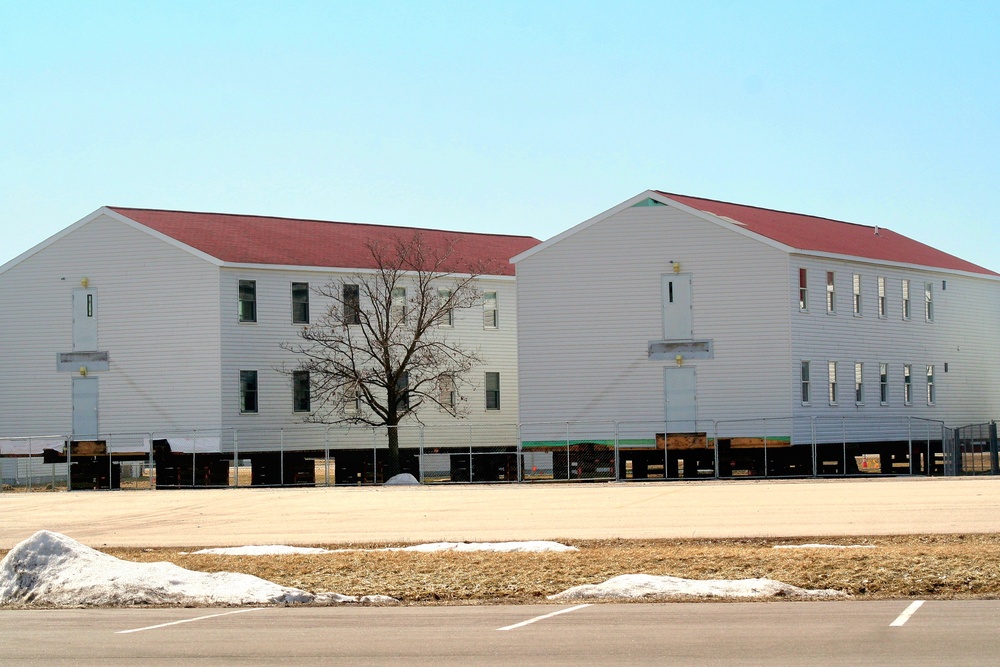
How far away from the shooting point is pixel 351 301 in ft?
180

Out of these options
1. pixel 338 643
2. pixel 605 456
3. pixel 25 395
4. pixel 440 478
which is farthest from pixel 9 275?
pixel 338 643

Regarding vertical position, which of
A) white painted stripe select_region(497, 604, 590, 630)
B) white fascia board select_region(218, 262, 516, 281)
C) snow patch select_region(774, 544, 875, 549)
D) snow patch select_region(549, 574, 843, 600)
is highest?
white fascia board select_region(218, 262, 516, 281)

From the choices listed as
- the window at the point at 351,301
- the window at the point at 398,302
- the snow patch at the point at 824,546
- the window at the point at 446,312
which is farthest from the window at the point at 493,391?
the snow patch at the point at 824,546

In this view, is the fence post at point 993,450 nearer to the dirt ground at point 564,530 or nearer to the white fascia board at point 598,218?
the dirt ground at point 564,530

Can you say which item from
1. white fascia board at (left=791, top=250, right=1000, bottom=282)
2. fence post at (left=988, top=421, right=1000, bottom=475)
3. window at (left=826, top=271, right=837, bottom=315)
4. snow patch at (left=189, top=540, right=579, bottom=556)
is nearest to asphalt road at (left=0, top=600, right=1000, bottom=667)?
snow patch at (left=189, top=540, right=579, bottom=556)

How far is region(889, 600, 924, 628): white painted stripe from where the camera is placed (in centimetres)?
1387

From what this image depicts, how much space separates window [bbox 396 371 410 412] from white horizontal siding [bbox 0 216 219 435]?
6.70 metres

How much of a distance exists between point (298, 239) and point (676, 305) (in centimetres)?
1694

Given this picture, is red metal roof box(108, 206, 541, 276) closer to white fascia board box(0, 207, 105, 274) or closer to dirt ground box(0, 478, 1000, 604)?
white fascia board box(0, 207, 105, 274)

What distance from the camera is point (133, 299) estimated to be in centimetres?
5256

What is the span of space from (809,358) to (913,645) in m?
35.2

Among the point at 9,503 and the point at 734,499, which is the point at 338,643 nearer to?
the point at 734,499

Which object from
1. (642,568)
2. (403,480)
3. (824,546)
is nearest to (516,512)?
(824,546)

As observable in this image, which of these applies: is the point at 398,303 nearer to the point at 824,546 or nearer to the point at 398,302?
→ the point at 398,302
